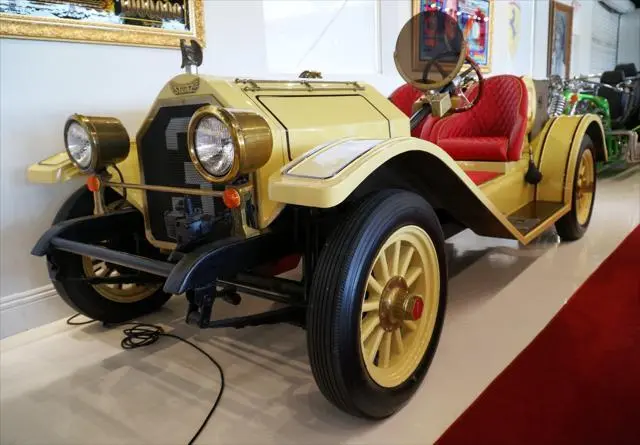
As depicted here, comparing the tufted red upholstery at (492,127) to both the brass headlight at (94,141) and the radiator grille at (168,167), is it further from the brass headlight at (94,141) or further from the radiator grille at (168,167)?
the brass headlight at (94,141)

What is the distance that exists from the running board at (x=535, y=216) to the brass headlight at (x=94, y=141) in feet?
6.26

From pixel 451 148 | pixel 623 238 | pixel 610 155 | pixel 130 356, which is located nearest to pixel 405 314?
pixel 130 356

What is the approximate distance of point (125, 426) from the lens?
1679 mm

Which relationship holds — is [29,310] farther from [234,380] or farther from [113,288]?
[234,380]

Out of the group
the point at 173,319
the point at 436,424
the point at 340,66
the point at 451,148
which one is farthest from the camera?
the point at 340,66

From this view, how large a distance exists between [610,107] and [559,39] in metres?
2.43

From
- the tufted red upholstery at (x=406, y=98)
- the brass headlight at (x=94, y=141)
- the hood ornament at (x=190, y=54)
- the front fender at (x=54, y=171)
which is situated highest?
the hood ornament at (x=190, y=54)

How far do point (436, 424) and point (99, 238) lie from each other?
4.74 feet

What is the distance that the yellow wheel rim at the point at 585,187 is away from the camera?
11.3 feet

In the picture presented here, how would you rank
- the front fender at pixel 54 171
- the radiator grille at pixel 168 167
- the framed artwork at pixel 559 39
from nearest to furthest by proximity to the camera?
the radiator grille at pixel 168 167 < the front fender at pixel 54 171 < the framed artwork at pixel 559 39

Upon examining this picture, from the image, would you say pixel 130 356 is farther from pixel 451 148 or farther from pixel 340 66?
pixel 340 66

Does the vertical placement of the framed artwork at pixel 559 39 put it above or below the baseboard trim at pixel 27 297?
above

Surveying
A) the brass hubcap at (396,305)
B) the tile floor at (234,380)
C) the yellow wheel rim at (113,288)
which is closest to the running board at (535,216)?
the tile floor at (234,380)

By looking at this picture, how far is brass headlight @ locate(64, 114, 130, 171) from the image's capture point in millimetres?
1854
